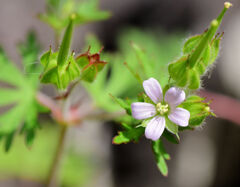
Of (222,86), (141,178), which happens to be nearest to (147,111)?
(141,178)

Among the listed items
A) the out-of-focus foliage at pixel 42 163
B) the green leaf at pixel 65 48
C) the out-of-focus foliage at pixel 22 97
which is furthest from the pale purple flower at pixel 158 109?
the out-of-focus foliage at pixel 42 163

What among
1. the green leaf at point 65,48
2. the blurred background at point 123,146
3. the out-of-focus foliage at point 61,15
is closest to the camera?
the green leaf at point 65,48

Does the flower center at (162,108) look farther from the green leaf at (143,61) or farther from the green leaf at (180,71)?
the green leaf at (143,61)

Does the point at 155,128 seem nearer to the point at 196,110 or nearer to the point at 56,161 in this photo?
the point at 196,110

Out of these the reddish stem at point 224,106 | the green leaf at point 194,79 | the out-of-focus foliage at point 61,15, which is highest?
the out-of-focus foliage at point 61,15

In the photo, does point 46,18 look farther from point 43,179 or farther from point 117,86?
point 43,179

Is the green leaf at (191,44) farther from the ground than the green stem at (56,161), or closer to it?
farther from the ground

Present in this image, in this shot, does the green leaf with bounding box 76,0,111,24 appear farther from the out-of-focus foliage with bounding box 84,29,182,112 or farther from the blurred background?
the blurred background
